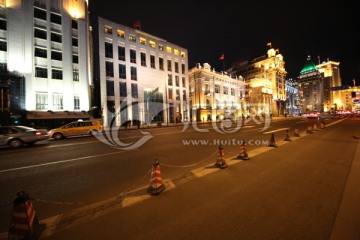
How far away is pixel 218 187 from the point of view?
4855 mm

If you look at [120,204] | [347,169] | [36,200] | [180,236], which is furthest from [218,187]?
[347,169]

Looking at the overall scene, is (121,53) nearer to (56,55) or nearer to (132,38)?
(132,38)

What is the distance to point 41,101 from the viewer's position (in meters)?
25.1

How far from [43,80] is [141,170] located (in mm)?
27619

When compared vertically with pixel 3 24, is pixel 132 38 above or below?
above

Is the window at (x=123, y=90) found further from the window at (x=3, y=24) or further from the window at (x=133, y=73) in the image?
the window at (x=3, y=24)

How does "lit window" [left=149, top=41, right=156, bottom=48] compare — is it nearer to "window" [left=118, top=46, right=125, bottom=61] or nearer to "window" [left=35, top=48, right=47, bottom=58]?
"window" [left=118, top=46, right=125, bottom=61]

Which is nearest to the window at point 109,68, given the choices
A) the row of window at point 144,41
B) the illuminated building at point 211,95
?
the row of window at point 144,41

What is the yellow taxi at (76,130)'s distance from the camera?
1609 cm

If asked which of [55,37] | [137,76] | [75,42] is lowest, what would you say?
[137,76]

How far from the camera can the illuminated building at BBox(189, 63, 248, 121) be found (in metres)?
49.8

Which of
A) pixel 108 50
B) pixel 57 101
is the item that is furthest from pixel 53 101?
pixel 108 50

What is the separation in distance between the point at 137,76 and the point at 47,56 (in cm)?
1514

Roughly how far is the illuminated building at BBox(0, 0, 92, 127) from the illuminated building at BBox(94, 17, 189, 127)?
3.51 meters
